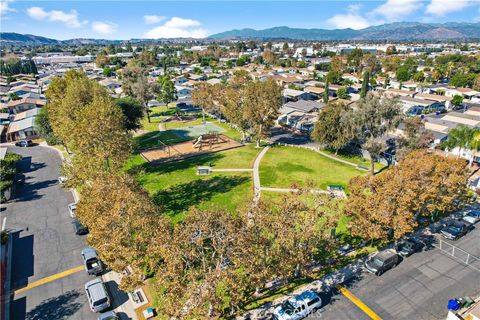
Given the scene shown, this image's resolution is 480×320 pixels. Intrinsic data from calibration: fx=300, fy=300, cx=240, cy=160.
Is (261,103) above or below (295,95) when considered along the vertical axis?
above

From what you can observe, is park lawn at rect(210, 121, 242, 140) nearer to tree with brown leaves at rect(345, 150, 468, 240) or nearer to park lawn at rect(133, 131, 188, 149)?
park lawn at rect(133, 131, 188, 149)

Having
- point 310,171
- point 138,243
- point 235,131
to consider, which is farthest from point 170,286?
point 235,131

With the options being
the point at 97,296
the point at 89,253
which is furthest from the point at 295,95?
the point at 97,296

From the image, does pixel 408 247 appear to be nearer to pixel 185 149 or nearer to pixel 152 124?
pixel 185 149

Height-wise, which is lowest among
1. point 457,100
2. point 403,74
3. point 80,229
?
point 80,229

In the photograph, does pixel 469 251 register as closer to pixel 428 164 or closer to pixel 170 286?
pixel 428 164

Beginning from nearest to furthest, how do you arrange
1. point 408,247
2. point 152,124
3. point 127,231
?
point 127,231 → point 408,247 → point 152,124

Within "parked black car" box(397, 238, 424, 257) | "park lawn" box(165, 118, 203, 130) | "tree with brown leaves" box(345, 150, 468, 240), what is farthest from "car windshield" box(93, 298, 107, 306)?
"park lawn" box(165, 118, 203, 130)
